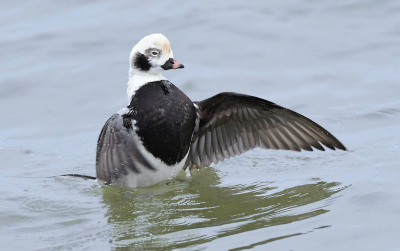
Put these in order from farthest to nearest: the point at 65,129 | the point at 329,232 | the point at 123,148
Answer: the point at 65,129
the point at 123,148
the point at 329,232

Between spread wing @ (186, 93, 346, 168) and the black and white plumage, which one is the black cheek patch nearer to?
the black and white plumage

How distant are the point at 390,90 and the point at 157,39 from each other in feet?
11.3

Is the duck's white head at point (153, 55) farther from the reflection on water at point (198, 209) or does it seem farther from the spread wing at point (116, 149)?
the reflection on water at point (198, 209)

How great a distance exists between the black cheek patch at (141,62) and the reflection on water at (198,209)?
1084 mm

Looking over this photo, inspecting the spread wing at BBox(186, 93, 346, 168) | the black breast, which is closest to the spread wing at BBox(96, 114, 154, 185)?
the black breast

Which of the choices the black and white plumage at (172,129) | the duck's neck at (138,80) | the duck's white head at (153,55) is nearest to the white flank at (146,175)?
the black and white plumage at (172,129)

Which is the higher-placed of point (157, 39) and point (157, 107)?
point (157, 39)

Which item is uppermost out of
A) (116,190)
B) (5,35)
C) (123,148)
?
(5,35)

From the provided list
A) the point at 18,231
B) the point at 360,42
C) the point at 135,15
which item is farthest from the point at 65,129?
the point at 360,42

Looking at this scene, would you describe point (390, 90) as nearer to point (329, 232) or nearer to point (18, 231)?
point (329, 232)

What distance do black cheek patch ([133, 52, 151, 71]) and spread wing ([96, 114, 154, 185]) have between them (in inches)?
20.5

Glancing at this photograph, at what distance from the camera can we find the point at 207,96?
26.6 ft

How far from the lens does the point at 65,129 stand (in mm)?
7547

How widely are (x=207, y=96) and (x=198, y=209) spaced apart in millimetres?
3085
